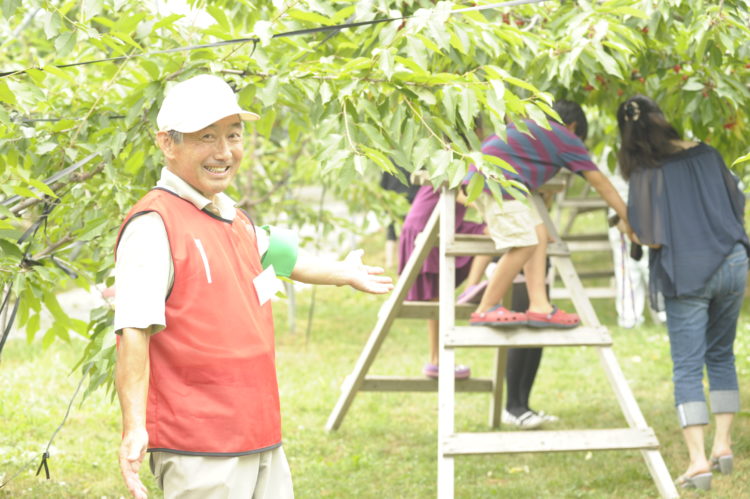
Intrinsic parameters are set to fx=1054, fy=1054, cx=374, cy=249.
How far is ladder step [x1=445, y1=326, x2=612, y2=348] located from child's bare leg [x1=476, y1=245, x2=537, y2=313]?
0.28 m

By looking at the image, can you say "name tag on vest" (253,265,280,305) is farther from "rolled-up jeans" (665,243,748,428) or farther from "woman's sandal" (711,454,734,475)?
"woman's sandal" (711,454,734,475)

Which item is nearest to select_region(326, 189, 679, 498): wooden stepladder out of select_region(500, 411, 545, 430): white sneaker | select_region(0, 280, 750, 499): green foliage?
select_region(0, 280, 750, 499): green foliage

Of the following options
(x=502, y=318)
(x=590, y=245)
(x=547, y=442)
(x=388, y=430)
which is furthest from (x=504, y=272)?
(x=590, y=245)

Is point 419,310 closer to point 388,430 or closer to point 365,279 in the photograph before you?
point 388,430

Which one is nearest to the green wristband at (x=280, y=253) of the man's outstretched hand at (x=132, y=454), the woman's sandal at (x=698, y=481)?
the man's outstretched hand at (x=132, y=454)

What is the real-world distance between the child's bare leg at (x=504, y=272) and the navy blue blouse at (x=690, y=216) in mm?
555

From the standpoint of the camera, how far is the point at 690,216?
15.3 ft

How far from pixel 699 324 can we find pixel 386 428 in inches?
87.7

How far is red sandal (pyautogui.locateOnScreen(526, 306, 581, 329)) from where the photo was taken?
15.2ft

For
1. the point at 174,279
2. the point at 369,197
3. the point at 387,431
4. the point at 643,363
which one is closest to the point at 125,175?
the point at 174,279

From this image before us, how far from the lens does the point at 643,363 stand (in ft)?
27.2

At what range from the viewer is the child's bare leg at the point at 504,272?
15.6 ft

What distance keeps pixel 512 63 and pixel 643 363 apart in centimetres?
452

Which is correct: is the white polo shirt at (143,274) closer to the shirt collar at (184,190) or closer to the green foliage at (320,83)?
the shirt collar at (184,190)
